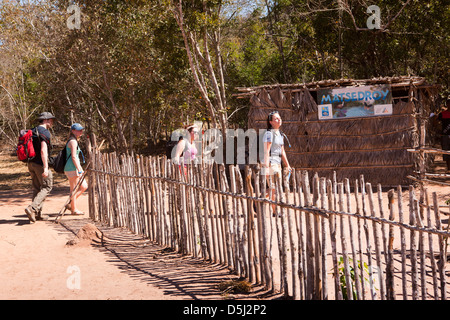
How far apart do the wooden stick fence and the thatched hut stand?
509 centimetres

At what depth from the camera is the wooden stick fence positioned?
3.90 metres

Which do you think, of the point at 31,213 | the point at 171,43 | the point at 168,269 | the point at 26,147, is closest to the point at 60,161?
the point at 26,147

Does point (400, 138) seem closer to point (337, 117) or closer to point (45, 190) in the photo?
point (337, 117)

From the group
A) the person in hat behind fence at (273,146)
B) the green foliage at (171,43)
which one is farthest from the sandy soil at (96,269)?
the green foliage at (171,43)

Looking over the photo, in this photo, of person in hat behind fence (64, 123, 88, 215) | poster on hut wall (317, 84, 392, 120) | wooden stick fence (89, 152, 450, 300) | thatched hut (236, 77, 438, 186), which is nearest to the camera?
wooden stick fence (89, 152, 450, 300)

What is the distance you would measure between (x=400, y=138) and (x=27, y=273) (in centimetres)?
889

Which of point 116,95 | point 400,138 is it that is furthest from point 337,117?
point 116,95

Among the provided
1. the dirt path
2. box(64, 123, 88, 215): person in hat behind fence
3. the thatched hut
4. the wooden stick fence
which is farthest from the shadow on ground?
the thatched hut

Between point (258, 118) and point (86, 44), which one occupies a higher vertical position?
point (86, 44)

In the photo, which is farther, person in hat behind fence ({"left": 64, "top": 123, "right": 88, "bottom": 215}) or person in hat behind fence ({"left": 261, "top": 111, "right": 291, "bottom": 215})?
person in hat behind fence ({"left": 64, "top": 123, "right": 88, "bottom": 215})

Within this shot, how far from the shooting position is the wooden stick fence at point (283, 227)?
3.90m

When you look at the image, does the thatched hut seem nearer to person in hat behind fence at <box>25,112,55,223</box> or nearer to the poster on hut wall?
the poster on hut wall

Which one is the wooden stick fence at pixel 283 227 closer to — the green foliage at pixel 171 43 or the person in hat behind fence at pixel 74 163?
the person in hat behind fence at pixel 74 163

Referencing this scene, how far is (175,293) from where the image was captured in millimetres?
4863
